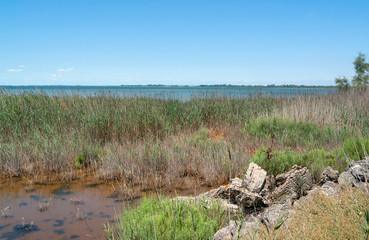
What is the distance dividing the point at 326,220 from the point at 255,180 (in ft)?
5.30

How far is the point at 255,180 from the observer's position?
4059 millimetres

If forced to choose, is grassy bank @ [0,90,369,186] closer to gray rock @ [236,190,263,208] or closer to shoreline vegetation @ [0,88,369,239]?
shoreline vegetation @ [0,88,369,239]

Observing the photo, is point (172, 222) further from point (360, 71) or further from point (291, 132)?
point (360, 71)

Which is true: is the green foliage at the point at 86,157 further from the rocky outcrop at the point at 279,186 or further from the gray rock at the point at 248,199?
the gray rock at the point at 248,199

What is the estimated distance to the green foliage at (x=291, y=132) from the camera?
671 cm

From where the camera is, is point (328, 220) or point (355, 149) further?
point (355, 149)

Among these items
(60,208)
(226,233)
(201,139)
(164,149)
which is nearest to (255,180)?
(226,233)

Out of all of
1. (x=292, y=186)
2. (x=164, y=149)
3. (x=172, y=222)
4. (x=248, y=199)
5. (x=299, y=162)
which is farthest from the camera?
(x=164, y=149)

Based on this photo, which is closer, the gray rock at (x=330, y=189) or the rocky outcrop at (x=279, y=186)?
the gray rock at (x=330, y=189)

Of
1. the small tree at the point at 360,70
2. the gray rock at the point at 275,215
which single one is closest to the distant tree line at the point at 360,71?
the small tree at the point at 360,70

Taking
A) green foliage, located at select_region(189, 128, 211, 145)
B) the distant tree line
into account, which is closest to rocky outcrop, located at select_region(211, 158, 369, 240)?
green foliage, located at select_region(189, 128, 211, 145)

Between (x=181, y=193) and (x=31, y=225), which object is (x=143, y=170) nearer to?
(x=181, y=193)

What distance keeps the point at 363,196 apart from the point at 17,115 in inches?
331

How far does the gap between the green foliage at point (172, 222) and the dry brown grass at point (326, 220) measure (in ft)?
2.10
